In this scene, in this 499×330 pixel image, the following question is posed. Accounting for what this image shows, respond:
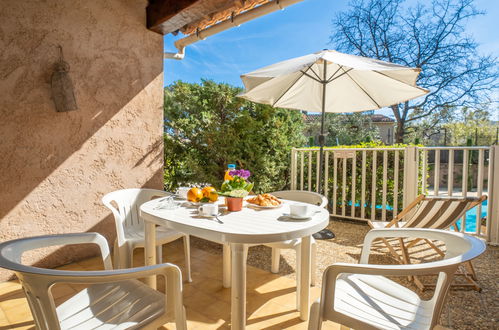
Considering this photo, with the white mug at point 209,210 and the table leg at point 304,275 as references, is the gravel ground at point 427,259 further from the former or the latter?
the white mug at point 209,210

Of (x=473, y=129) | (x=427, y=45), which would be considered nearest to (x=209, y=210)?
(x=427, y=45)

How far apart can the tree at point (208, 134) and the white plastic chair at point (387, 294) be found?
297cm

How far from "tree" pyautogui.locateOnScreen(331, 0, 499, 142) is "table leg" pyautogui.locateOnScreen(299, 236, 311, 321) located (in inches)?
594

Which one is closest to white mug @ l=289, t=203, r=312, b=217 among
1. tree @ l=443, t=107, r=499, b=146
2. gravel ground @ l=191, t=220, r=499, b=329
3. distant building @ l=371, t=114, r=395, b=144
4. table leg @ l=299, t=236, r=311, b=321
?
table leg @ l=299, t=236, r=311, b=321

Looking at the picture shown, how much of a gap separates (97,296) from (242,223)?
0.78 m

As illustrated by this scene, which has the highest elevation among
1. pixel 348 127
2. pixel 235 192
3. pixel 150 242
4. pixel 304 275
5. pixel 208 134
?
pixel 348 127

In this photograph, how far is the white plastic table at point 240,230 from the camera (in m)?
1.45

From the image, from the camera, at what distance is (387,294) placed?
57.3 inches

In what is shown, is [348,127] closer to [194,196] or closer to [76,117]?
[76,117]

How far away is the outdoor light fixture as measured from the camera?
270 cm

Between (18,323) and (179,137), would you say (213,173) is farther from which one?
(18,323)

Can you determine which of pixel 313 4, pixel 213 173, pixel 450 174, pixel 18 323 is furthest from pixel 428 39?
pixel 18 323

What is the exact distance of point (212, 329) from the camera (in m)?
1.92

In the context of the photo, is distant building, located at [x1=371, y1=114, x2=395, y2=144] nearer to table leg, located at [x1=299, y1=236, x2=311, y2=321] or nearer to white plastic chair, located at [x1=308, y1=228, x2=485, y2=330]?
table leg, located at [x1=299, y1=236, x2=311, y2=321]
